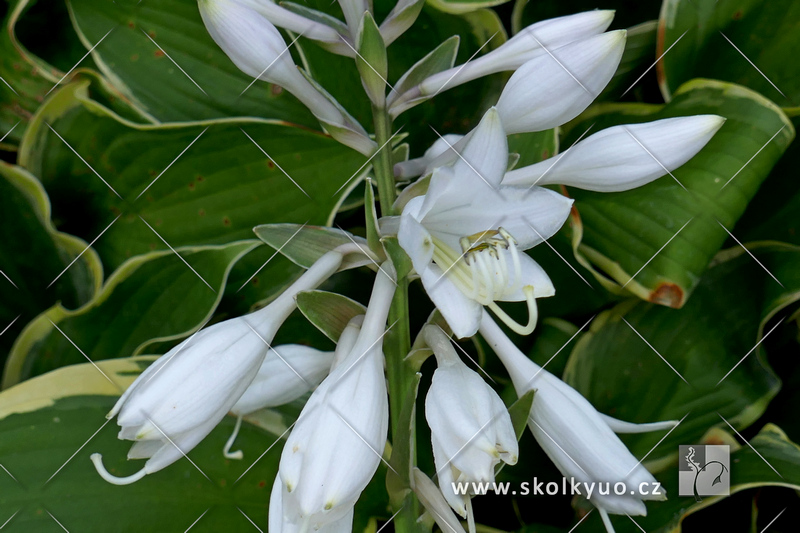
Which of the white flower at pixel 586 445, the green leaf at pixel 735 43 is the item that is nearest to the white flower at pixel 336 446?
the white flower at pixel 586 445

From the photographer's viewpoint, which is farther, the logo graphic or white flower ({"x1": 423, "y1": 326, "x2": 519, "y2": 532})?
the logo graphic

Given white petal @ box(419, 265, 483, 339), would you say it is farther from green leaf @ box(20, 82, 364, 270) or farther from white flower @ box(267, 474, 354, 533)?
green leaf @ box(20, 82, 364, 270)

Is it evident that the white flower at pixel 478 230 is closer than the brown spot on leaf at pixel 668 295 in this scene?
Yes

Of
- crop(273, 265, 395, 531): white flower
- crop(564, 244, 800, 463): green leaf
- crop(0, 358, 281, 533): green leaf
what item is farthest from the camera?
crop(564, 244, 800, 463): green leaf

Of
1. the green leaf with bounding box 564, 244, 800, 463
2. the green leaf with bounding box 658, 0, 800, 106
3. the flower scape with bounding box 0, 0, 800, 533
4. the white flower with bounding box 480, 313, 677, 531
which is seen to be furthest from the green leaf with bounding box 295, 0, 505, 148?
the white flower with bounding box 480, 313, 677, 531

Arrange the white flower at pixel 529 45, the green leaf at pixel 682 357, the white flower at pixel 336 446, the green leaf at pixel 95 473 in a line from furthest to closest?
the green leaf at pixel 682 357 < the green leaf at pixel 95 473 < the white flower at pixel 529 45 < the white flower at pixel 336 446

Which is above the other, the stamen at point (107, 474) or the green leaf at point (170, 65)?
the green leaf at point (170, 65)

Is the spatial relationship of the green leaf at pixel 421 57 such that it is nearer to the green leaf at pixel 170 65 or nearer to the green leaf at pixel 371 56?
the green leaf at pixel 170 65
